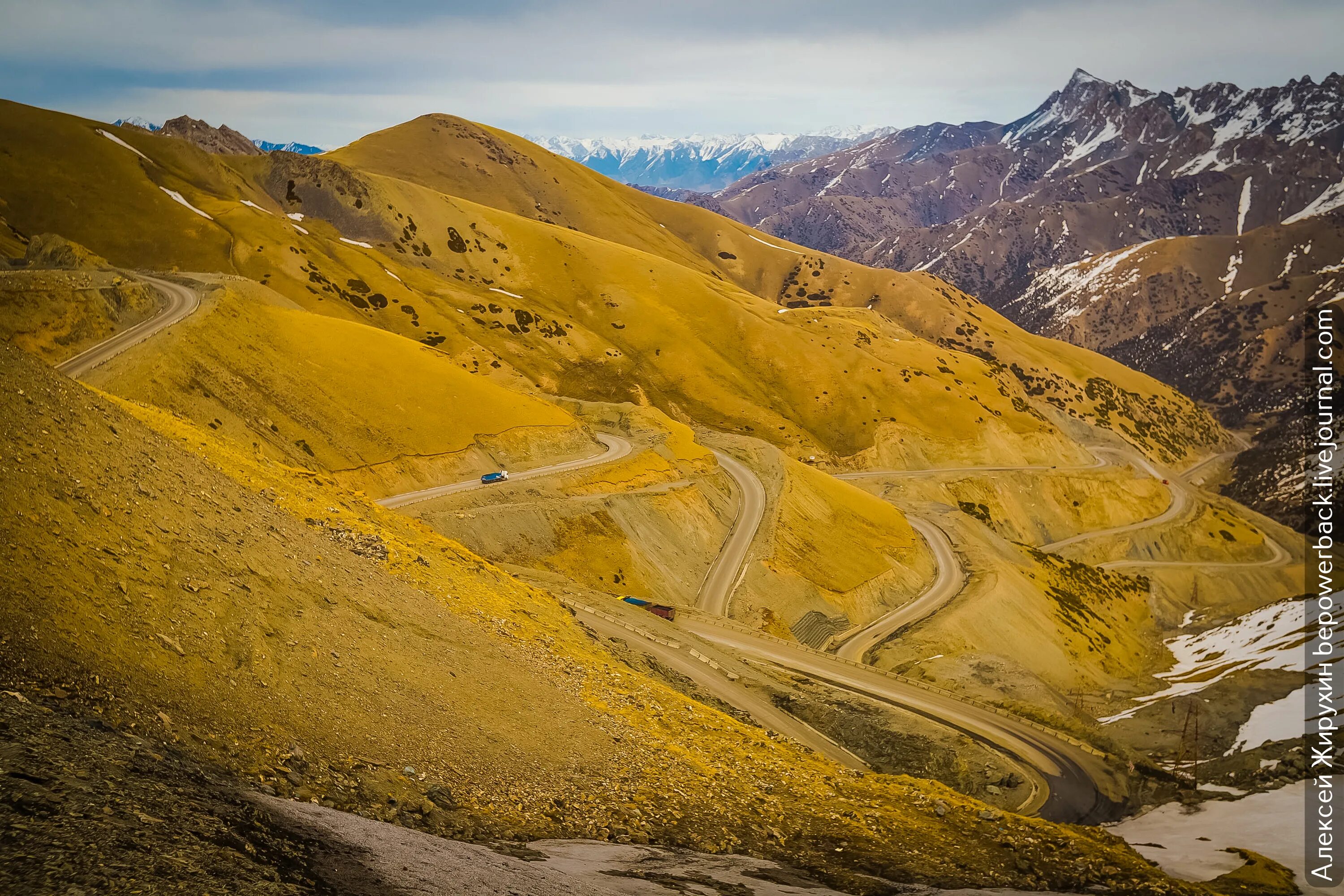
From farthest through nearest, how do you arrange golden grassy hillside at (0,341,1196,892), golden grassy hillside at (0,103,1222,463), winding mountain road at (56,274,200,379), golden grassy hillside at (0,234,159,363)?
1. golden grassy hillside at (0,103,1222,463)
2. golden grassy hillside at (0,234,159,363)
3. winding mountain road at (56,274,200,379)
4. golden grassy hillside at (0,341,1196,892)

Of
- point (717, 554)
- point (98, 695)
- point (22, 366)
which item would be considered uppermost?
point (22, 366)

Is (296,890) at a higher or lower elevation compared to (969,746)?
higher

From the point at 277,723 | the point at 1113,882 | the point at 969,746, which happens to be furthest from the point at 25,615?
the point at 969,746

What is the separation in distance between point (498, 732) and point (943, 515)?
9445 centimetres

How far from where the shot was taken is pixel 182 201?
115 metres

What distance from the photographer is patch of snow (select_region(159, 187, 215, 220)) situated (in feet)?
369

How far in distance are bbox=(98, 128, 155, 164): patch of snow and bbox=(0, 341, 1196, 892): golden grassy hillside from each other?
109m

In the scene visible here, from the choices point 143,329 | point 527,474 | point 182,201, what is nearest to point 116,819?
point 143,329

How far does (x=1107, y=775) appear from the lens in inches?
2064

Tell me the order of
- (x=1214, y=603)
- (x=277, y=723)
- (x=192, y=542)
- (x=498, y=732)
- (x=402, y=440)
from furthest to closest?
(x=1214, y=603) → (x=402, y=440) → (x=498, y=732) → (x=192, y=542) → (x=277, y=723)

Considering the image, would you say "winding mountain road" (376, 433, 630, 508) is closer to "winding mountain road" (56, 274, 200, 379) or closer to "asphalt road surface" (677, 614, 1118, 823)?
"asphalt road surface" (677, 614, 1118, 823)

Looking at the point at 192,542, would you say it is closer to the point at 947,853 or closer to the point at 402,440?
the point at 947,853

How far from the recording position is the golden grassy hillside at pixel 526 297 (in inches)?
4227

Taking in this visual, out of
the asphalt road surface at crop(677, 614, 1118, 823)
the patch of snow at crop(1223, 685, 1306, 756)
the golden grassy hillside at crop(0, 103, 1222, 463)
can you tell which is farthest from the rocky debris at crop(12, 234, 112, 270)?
the patch of snow at crop(1223, 685, 1306, 756)
